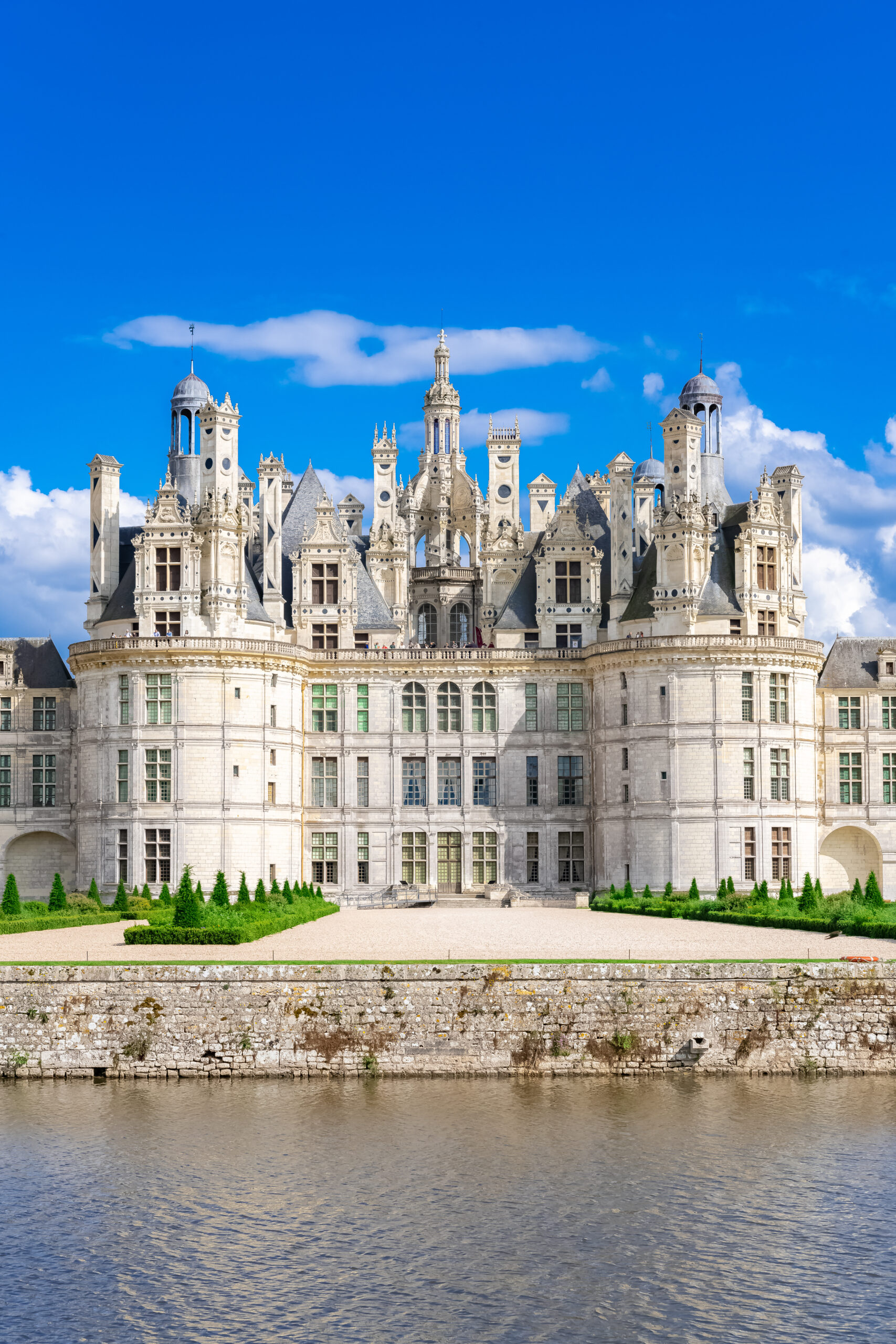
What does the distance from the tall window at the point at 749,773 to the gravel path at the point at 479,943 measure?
13238 millimetres

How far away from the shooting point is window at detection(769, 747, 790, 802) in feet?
232

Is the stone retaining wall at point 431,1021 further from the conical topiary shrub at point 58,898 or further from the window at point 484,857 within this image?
the window at point 484,857

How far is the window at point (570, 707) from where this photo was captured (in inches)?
2990

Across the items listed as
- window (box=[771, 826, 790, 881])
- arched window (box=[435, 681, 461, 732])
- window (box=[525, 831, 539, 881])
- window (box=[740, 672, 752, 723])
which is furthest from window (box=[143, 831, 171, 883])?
window (box=[771, 826, 790, 881])

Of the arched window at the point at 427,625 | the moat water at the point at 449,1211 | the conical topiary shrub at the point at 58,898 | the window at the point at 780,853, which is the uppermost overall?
the arched window at the point at 427,625

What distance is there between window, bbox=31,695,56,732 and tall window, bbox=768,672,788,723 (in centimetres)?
3484

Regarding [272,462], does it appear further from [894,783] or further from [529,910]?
[894,783]

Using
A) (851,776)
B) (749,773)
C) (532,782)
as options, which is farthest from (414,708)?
(851,776)

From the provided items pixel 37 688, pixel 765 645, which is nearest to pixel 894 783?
pixel 765 645

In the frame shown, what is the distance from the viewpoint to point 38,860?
76188 millimetres

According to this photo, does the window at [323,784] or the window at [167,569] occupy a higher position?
the window at [167,569]

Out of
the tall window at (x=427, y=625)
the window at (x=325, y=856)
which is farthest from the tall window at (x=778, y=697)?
the tall window at (x=427, y=625)

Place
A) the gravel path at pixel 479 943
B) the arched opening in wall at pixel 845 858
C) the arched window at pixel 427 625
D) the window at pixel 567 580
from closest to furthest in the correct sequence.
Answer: the gravel path at pixel 479 943
the arched opening in wall at pixel 845 858
the window at pixel 567 580
the arched window at pixel 427 625

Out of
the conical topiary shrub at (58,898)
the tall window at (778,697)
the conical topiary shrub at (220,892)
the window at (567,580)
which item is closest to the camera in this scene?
the conical topiary shrub at (220,892)
